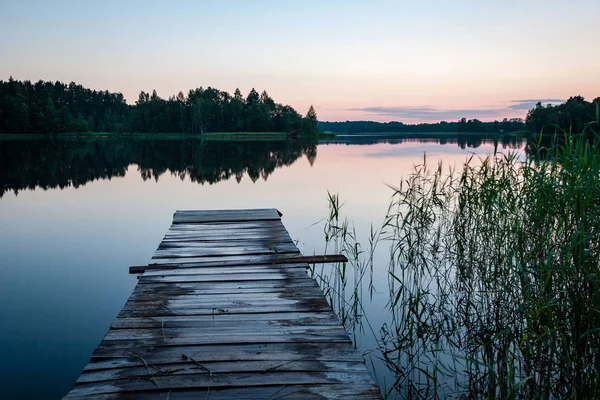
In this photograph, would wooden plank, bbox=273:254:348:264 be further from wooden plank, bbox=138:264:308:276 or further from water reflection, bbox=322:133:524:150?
water reflection, bbox=322:133:524:150

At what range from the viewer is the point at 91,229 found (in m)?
8.54

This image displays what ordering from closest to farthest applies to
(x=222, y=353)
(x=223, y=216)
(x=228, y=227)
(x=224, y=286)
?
(x=222, y=353) < (x=224, y=286) < (x=228, y=227) < (x=223, y=216)

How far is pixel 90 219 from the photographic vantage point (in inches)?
373

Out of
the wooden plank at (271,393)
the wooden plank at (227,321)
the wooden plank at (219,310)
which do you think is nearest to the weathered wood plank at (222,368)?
the wooden plank at (271,393)

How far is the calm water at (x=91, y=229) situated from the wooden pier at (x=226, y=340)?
86cm

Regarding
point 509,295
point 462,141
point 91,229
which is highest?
point 462,141

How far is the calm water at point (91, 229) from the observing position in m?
3.65

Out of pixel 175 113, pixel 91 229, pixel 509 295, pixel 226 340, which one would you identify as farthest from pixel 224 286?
pixel 175 113

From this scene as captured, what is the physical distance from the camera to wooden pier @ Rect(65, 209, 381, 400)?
6.66 feet

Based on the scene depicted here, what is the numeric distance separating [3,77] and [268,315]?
266 feet

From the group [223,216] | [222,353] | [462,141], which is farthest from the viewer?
[462,141]

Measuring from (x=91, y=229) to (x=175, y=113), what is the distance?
6902 centimetres

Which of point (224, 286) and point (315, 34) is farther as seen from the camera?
point (315, 34)

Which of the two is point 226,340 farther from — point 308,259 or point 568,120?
point 568,120
